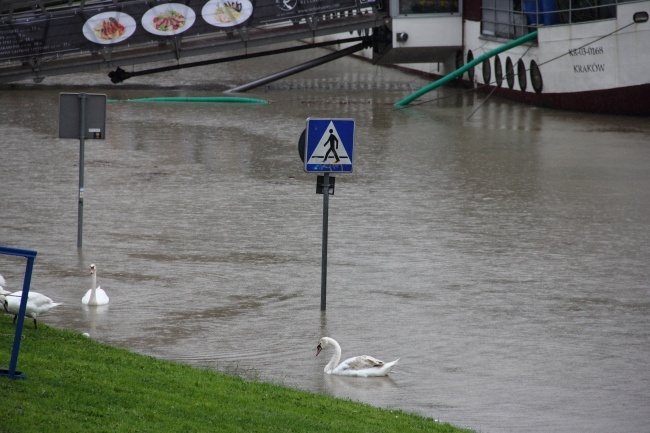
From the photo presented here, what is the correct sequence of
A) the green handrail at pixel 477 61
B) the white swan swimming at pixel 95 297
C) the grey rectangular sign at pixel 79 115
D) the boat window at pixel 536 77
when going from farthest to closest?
the boat window at pixel 536 77 < the green handrail at pixel 477 61 < the grey rectangular sign at pixel 79 115 < the white swan swimming at pixel 95 297

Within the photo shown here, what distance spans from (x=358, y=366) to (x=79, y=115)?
7141 mm

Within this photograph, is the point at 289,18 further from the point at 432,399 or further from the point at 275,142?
the point at 432,399

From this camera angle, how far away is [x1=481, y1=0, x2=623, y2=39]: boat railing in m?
35.8

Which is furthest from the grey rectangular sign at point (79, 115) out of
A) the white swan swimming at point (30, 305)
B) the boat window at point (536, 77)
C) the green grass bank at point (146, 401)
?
the boat window at point (536, 77)

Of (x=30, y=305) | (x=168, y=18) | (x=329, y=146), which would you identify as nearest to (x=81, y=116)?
(x=329, y=146)

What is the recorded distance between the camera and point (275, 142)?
29031 mm

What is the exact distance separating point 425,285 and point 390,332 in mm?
2445

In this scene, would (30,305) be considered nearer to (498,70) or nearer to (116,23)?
(116,23)

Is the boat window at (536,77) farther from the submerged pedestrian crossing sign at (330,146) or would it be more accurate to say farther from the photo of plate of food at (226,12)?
the submerged pedestrian crossing sign at (330,146)

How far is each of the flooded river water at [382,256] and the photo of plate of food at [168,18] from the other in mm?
8322

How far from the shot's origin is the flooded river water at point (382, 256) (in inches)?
430

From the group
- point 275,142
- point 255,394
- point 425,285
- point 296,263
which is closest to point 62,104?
point 296,263

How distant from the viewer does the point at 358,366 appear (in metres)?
10.6

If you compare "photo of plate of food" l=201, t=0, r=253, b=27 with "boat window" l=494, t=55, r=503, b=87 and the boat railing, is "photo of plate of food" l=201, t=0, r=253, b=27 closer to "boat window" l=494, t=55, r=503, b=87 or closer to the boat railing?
the boat railing
